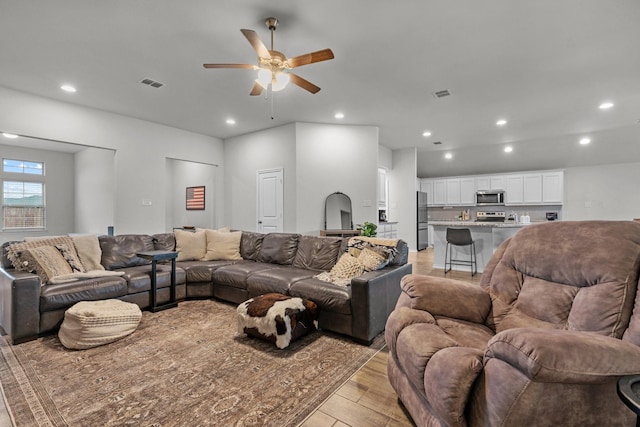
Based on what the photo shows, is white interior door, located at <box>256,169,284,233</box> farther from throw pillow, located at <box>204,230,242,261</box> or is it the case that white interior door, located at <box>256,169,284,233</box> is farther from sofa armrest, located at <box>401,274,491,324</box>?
sofa armrest, located at <box>401,274,491,324</box>

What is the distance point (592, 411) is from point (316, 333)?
6.86 ft

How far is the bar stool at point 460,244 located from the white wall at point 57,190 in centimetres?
880

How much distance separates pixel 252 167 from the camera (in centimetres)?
642

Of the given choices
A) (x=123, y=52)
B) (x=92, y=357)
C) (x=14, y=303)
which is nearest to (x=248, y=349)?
(x=92, y=357)

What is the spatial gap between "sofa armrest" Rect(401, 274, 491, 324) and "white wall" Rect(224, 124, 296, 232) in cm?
399

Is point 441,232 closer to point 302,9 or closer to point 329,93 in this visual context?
point 329,93

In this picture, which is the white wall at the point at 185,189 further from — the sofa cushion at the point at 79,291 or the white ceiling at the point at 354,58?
the sofa cushion at the point at 79,291

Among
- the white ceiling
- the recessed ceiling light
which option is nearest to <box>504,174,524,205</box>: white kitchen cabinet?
the white ceiling

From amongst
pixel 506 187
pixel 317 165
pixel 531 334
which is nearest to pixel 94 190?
pixel 317 165

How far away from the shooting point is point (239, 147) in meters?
6.68

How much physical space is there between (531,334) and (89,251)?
4.20 metres

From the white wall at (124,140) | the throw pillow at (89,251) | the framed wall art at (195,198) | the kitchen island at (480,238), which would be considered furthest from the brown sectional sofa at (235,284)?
the framed wall art at (195,198)

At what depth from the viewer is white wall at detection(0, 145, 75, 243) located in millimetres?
7102

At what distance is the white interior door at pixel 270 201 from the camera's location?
5.91m
